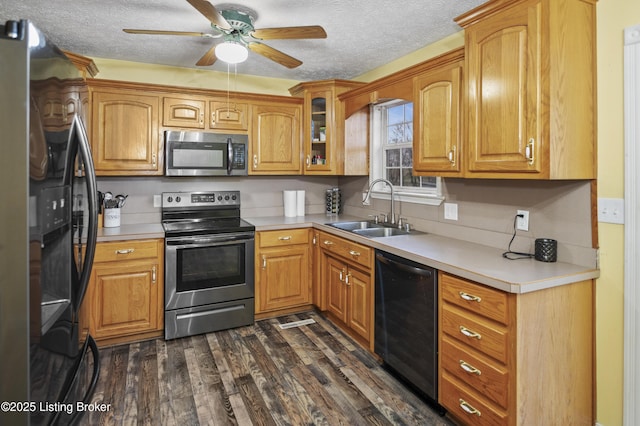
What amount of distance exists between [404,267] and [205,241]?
168 cm

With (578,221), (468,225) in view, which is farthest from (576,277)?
(468,225)

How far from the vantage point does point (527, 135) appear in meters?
1.83

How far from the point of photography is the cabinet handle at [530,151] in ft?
5.92

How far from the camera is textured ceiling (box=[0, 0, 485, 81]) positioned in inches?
90.8

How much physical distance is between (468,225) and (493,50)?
1.14 metres

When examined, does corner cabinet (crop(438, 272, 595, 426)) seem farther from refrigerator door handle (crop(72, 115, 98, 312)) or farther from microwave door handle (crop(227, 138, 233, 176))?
microwave door handle (crop(227, 138, 233, 176))

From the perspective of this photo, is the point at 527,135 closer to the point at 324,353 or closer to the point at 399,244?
the point at 399,244

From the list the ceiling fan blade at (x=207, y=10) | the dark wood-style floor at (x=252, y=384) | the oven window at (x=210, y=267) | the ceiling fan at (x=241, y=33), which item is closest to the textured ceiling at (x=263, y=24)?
the ceiling fan at (x=241, y=33)

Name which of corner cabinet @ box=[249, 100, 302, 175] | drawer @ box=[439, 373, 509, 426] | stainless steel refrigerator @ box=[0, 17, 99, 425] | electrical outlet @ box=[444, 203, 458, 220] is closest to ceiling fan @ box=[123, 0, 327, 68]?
corner cabinet @ box=[249, 100, 302, 175]

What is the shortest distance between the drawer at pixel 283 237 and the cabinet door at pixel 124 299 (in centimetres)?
89

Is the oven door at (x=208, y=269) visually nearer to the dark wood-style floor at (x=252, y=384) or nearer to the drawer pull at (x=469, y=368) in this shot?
the dark wood-style floor at (x=252, y=384)

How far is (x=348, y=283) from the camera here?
3.00 meters

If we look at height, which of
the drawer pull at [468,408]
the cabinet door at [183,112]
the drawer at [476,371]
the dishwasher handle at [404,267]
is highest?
the cabinet door at [183,112]

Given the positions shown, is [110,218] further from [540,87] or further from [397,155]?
[540,87]
